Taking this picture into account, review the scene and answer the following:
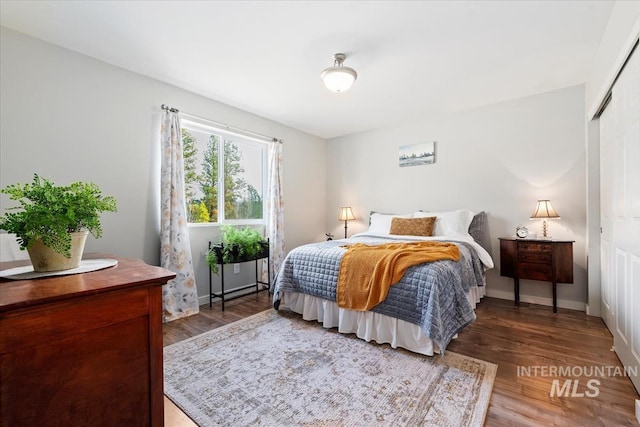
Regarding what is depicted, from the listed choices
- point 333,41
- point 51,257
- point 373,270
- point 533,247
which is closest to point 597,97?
point 533,247

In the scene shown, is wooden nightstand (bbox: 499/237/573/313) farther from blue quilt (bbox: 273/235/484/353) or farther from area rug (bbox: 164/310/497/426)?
area rug (bbox: 164/310/497/426)

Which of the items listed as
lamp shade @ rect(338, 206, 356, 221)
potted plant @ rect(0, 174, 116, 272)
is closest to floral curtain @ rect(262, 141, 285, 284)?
lamp shade @ rect(338, 206, 356, 221)

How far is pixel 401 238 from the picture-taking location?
139 inches

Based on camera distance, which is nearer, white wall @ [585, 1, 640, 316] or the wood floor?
the wood floor

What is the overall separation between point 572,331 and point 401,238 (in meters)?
1.73

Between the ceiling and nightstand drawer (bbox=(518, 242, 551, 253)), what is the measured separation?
1.74m

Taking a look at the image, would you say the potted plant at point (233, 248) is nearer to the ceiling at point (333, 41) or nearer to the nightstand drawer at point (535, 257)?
the ceiling at point (333, 41)

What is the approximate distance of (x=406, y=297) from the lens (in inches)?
86.6

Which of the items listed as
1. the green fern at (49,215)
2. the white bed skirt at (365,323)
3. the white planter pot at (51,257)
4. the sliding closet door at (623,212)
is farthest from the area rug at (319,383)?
the green fern at (49,215)

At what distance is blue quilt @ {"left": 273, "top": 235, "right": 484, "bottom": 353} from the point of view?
2064 mm

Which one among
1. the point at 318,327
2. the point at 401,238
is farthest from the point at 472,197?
the point at 318,327

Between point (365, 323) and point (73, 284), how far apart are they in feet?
6.60

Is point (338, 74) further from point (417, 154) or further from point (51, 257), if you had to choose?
point (51, 257)

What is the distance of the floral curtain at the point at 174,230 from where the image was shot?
295 centimetres
